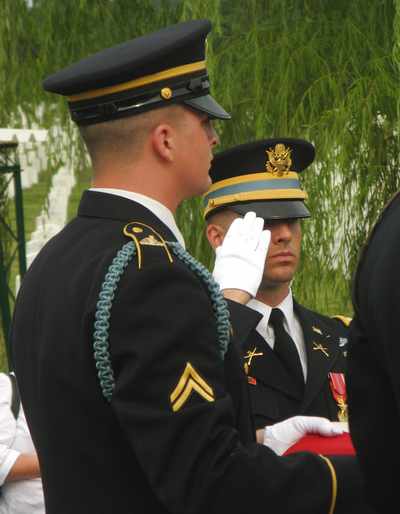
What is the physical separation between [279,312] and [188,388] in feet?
5.43

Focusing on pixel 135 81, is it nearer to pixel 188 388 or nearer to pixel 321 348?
pixel 188 388

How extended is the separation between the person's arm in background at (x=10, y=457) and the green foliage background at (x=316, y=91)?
91.0 inches

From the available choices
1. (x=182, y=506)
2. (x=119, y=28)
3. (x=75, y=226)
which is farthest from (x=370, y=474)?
(x=119, y=28)

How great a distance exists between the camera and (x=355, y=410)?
2.09 m

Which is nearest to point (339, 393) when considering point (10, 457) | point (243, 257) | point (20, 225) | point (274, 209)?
point (274, 209)

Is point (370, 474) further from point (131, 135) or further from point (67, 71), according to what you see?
point (67, 71)

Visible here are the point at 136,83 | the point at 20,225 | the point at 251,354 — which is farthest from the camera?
the point at 20,225

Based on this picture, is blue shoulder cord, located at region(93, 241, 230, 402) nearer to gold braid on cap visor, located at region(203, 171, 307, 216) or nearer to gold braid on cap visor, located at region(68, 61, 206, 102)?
gold braid on cap visor, located at region(68, 61, 206, 102)

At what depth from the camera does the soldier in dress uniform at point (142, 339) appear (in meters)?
2.05

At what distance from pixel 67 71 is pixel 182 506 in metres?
0.88

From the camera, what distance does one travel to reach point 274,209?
12.8 feet

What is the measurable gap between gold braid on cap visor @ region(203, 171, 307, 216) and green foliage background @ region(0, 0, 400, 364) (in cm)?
211

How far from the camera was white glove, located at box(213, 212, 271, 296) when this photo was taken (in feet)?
9.30

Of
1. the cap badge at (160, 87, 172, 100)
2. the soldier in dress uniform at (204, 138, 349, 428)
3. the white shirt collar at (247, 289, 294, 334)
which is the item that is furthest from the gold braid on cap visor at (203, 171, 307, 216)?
the cap badge at (160, 87, 172, 100)
